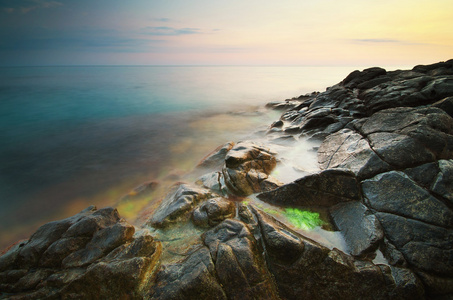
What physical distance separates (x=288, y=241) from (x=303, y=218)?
4.50ft

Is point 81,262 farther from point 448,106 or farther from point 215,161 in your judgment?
point 448,106

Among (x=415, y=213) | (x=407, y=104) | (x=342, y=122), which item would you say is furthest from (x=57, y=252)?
(x=407, y=104)

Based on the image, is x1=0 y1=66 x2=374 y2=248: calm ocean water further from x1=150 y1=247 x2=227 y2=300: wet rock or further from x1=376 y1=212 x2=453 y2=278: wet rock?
x1=376 y1=212 x2=453 y2=278: wet rock

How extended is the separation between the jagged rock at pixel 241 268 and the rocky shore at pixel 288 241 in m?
0.02

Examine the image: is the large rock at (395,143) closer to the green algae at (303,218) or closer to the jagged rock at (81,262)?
the green algae at (303,218)

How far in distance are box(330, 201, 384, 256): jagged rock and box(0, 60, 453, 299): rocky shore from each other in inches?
0.7

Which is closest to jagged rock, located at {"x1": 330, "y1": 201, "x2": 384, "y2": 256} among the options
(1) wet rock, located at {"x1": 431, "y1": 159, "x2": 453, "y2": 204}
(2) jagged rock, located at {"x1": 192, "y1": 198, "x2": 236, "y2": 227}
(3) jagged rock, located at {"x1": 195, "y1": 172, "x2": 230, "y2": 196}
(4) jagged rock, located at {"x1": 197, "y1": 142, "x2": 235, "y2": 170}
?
(1) wet rock, located at {"x1": 431, "y1": 159, "x2": 453, "y2": 204}

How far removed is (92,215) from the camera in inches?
199

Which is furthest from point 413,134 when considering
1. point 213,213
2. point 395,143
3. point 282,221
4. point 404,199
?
point 213,213

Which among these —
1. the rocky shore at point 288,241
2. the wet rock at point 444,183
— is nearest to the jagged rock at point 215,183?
the rocky shore at point 288,241

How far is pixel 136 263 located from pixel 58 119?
72.9ft

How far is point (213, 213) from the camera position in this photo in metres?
4.96

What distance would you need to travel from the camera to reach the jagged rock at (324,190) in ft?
16.4

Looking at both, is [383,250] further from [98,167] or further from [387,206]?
[98,167]
